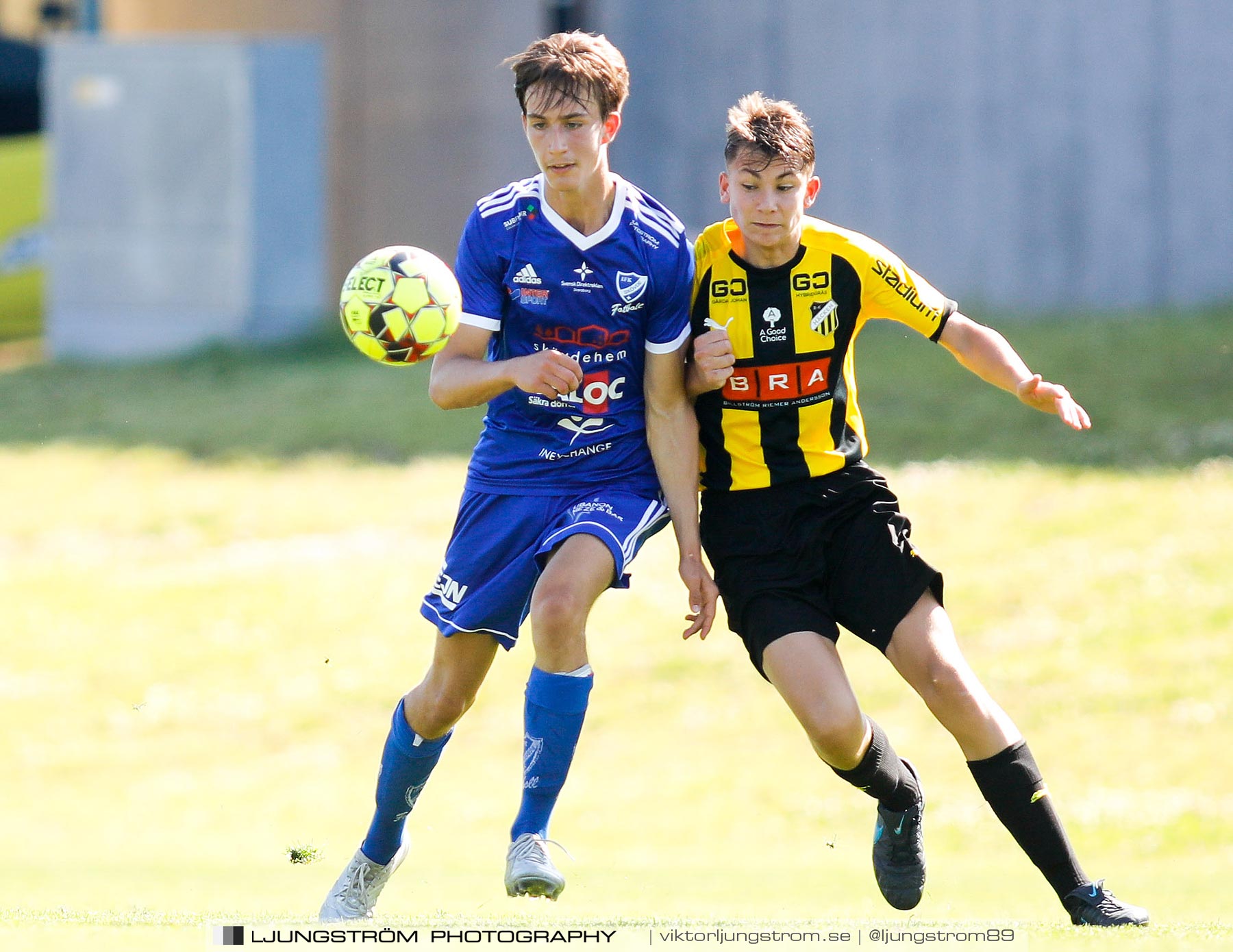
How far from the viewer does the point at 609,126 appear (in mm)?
5441

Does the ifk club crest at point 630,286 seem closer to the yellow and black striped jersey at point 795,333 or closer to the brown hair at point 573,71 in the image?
the yellow and black striped jersey at point 795,333

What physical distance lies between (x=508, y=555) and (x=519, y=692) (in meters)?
7.59

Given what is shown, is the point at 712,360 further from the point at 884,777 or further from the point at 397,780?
the point at 397,780

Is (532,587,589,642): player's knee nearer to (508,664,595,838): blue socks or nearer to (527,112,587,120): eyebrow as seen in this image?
(508,664,595,838): blue socks

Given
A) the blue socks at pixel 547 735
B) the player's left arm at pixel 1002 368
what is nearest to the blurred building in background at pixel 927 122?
the player's left arm at pixel 1002 368

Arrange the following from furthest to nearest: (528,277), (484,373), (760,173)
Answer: (528,277)
(760,173)
(484,373)

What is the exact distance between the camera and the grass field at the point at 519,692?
7.99m

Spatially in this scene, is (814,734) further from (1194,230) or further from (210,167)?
(210,167)

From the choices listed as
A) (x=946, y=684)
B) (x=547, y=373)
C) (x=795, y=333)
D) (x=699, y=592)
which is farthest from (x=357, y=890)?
(x=795, y=333)

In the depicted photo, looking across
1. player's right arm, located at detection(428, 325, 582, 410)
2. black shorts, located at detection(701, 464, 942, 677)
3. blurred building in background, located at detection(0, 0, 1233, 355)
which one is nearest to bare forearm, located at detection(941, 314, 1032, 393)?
black shorts, located at detection(701, 464, 942, 677)

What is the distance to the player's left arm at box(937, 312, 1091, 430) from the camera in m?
5.39

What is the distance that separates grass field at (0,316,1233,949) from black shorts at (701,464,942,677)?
38.2 inches

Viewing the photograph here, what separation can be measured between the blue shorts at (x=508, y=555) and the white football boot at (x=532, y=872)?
2.05ft

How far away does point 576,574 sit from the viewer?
527cm
